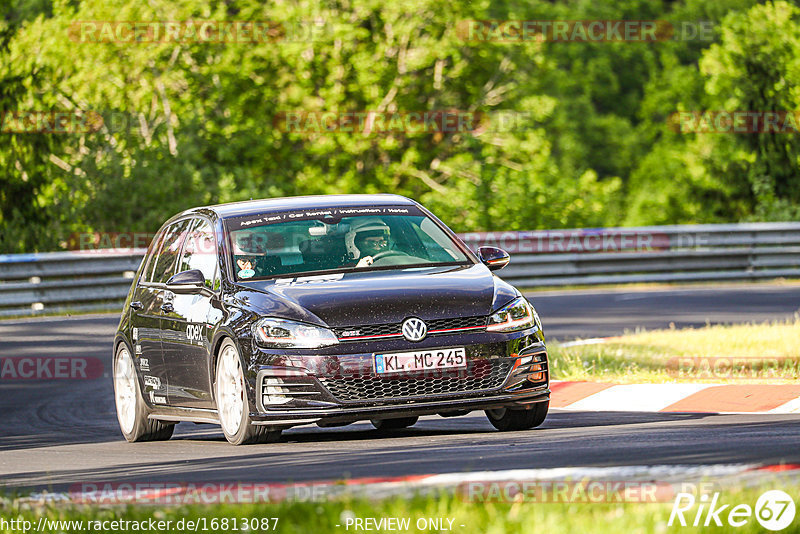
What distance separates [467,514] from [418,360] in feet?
11.1

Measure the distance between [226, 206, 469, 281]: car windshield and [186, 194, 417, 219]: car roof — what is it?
10cm

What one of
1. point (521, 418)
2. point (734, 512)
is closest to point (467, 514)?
point (734, 512)

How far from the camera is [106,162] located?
30.5 metres

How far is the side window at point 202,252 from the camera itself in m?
10.2

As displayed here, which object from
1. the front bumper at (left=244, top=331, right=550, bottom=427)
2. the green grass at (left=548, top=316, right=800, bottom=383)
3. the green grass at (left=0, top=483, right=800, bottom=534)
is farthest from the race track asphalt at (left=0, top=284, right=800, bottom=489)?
the green grass at (left=548, top=316, right=800, bottom=383)

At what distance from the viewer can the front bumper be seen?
9016mm

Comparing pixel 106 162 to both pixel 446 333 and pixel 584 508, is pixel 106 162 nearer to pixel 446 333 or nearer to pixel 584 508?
pixel 446 333

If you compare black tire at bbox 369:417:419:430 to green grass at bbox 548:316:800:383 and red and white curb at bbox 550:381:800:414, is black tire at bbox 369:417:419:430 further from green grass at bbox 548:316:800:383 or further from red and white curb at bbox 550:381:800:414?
green grass at bbox 548:316:800:383

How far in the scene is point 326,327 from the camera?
9031 mm

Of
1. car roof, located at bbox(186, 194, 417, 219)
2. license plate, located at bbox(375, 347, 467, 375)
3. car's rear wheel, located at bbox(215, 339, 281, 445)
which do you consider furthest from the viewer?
car roof, located at bbox(186, 194, 417, 219)

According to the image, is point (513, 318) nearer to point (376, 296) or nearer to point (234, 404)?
point (376, 296)

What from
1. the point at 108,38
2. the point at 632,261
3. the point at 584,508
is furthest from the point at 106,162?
the point at 584,508

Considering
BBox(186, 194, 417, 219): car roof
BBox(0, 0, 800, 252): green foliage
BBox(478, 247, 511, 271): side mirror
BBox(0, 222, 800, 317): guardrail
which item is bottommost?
BBox(0, 222, 800, 317): guardrail

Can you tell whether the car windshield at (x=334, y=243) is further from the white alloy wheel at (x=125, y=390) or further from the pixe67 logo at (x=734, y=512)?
the pixe67 logo at (x=734, y=512)
